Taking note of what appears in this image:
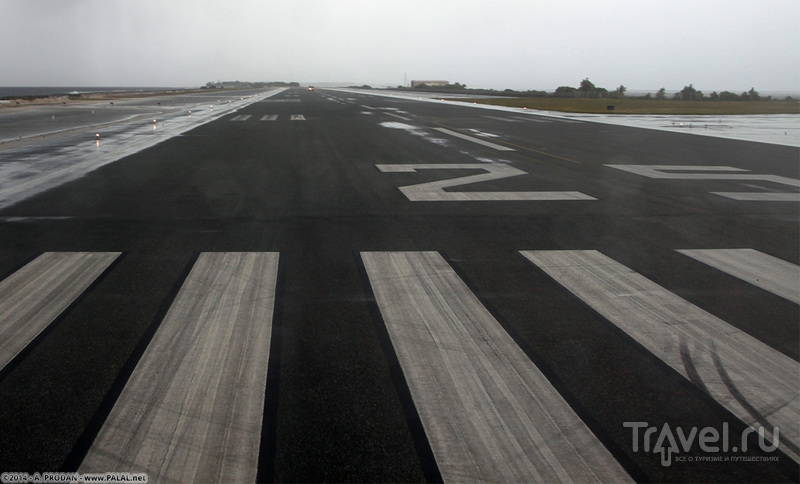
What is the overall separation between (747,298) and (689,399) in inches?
89.6

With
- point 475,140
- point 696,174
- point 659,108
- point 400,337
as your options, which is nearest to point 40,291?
point 400,337

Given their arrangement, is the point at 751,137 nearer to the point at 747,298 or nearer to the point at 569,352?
the point at 747,298

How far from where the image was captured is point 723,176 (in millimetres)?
12219

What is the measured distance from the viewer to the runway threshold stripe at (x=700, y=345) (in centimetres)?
337

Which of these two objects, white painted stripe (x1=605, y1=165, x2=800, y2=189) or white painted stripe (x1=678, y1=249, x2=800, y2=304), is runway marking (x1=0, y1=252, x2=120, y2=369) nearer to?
white painted stripe (x1=678, y1=249, x2=800, y2=304)

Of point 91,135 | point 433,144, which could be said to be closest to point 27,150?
point 91,135

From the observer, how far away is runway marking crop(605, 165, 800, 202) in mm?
10082

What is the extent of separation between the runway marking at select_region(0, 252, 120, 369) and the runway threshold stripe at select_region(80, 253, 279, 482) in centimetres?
93

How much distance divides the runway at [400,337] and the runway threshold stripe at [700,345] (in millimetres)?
21

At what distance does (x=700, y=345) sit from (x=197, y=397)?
11.4 feet

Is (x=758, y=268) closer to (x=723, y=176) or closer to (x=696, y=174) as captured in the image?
(x=723, y=176)

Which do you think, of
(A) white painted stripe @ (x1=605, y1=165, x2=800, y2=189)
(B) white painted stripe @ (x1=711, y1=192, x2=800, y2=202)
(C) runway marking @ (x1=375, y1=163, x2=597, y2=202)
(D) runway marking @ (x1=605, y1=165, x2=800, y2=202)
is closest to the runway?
(C) runway marking @ (x1=375, y1=163, x2=597, y2=202)

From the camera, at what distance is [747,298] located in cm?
518

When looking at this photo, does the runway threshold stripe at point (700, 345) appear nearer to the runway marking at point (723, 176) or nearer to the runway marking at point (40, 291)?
the runway marking at point (40, 291)
